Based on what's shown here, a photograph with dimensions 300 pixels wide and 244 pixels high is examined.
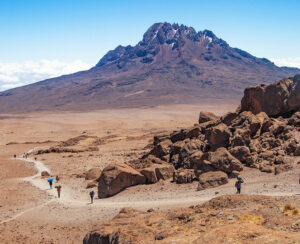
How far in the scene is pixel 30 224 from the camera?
15.0 meters

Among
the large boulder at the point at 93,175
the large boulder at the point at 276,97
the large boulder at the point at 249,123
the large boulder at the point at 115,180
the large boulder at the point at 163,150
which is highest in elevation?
the large boulder at the point at 276,97

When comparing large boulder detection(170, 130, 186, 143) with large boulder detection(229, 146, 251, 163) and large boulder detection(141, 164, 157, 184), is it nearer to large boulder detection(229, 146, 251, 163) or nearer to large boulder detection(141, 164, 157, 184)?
large boulder detection(141, 164, 157, 184)

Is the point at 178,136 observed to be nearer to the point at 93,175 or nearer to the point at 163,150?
the point at 163,150

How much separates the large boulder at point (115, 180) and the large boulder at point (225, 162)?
155 inches

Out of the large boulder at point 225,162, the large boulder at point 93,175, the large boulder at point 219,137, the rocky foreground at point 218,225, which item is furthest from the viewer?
the large boulder at point 93,175

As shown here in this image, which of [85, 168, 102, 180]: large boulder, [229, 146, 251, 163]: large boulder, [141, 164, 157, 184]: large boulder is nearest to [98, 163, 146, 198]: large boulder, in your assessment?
[141, 164, 157, 184]: large boulder

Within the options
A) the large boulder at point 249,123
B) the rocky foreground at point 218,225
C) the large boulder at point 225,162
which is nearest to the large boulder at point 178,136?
the large boulder at point 249,123

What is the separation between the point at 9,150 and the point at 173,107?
8698 centimetres

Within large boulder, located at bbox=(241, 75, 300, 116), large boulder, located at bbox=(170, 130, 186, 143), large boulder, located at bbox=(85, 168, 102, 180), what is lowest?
large boulder, located at bbox=(85, 168, 102, 180)

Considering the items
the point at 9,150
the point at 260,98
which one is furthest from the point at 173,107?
the point at 260,98

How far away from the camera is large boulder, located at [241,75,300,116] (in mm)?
22172

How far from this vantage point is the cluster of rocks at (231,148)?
17.7 meters

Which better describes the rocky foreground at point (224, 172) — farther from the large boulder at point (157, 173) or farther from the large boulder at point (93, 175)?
the large boulder at point (93, 175)

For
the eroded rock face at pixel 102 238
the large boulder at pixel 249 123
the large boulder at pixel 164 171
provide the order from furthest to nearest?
1. the large boulder at pixel 249 123
2. the large boulder at pixel 164 171
3. the eroded rock face at pixel 102 238
